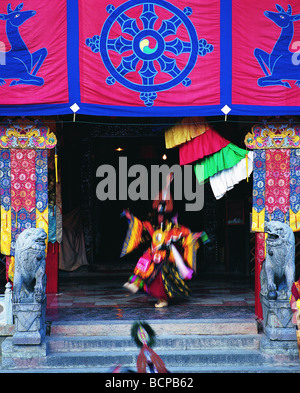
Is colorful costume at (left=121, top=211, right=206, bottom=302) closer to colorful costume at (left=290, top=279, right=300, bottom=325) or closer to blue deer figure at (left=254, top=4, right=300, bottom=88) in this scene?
colorful costume at (left=290, top=279, right=300, bottom=325)

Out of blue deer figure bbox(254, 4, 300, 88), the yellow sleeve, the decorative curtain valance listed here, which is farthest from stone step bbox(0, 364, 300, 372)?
blue deer figure bbox(254, 4, 300, 88)

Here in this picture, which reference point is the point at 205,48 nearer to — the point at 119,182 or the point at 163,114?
the point at 163,114

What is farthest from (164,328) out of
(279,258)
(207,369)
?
(279,258)

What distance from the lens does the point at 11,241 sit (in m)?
9.42

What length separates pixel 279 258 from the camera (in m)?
8.65

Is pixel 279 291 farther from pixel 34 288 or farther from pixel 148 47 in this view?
pixel 148 47

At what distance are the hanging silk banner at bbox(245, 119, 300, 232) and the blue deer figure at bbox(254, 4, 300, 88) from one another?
73 centimetres

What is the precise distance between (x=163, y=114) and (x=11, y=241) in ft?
→ 10.4

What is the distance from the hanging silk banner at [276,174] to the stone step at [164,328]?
1582mm

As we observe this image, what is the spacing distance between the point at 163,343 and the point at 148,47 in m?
4.57

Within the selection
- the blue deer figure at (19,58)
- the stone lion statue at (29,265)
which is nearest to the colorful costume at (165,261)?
the stone lion statue at (29,265)
